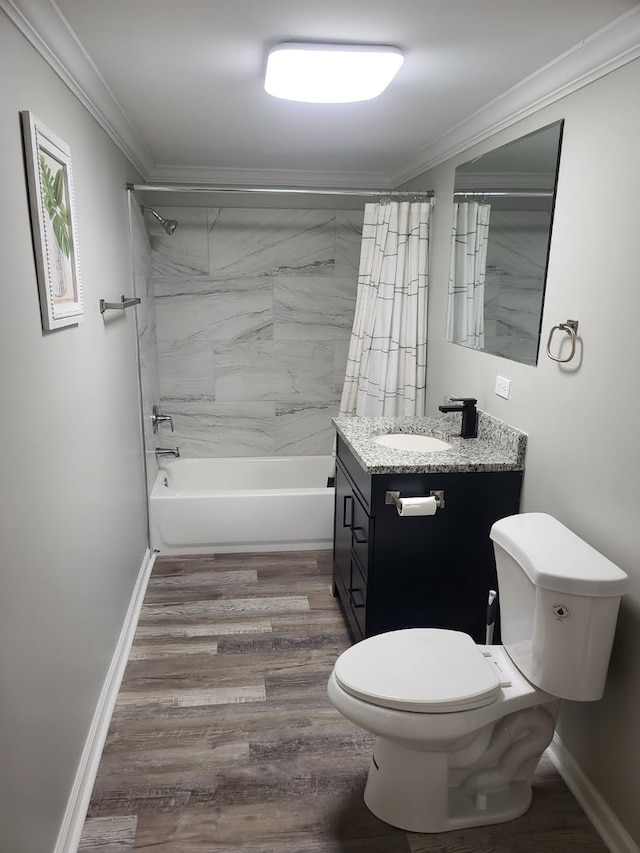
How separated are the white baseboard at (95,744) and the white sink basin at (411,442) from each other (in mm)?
1365

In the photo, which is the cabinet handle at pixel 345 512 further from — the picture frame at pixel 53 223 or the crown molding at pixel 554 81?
the crown molding at pixel 554 81

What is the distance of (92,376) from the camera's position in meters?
2.10

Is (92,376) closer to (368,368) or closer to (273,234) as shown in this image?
(368,368)

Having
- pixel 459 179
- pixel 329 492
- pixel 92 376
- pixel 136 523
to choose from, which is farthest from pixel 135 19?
pixel 329 492

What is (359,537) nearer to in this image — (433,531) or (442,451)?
(433,531)

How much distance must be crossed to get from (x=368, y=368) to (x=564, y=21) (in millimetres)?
1854

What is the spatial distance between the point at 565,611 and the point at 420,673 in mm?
424

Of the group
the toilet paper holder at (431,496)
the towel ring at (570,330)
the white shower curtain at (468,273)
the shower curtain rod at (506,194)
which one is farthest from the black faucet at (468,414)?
the shower curtain rod at (506,194)

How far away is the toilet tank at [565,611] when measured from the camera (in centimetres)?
155

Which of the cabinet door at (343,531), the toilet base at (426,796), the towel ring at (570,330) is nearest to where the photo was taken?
the toilet base at (426,796)

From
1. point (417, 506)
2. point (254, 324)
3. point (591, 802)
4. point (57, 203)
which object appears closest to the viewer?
point (57, 203)

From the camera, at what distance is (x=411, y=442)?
259cm

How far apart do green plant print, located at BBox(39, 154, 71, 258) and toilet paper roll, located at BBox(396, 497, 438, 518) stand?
4.43 ft

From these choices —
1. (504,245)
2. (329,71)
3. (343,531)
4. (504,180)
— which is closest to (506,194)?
Answer: (504,180)
